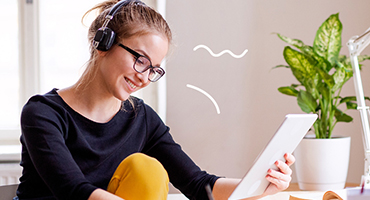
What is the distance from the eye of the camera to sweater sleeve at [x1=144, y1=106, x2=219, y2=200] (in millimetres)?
1080

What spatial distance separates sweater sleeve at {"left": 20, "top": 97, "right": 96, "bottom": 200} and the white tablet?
13.1 inches

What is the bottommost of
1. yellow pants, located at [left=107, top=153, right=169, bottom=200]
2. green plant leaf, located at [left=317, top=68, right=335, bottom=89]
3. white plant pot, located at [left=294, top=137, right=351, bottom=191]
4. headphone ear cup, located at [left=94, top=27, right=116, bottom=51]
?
white plant pot, located at [left=294, top=137, right=351, bottom=191]

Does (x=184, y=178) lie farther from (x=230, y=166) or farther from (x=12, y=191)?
(x=230, y=166)

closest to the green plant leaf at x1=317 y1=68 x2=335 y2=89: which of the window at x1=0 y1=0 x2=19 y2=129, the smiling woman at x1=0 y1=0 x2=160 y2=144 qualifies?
the smiling woman at x1=0 y1=0 x2=160 y2=144

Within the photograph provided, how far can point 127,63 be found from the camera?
92 cm

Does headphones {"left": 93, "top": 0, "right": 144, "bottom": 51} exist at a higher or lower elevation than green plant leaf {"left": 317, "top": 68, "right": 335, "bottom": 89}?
higher

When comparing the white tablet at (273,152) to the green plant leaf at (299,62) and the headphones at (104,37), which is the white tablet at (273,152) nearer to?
the headphones at (104,37)

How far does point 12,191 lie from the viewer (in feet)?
3.42

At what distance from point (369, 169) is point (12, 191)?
1013 millimetres

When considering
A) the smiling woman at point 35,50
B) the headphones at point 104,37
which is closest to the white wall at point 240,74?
the smiling woman at point 35,50

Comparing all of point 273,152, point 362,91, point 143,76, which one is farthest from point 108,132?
point 362,91

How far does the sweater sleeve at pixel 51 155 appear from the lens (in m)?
0.79

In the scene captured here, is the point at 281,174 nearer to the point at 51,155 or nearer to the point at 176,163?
the point at 176,163

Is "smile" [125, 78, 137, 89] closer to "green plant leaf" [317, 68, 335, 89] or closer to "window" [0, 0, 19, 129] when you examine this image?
"green plant leaf" [317, 68, 335, 89]
